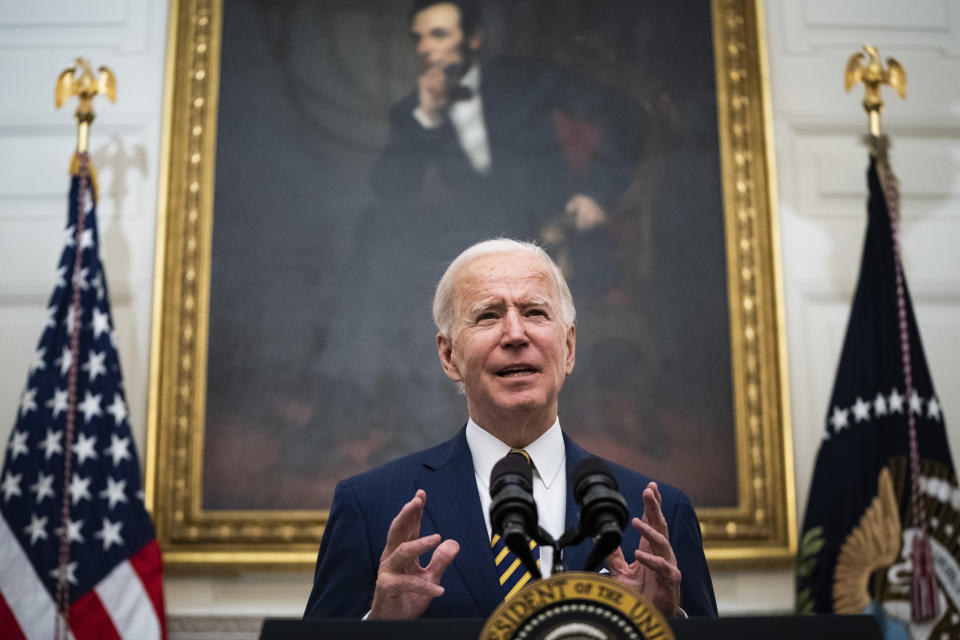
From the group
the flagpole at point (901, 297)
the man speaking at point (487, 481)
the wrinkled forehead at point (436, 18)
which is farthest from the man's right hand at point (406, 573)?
the wrinkled forehead at point (436, 18)

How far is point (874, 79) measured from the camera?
4566 millimetres

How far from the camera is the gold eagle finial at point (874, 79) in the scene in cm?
456

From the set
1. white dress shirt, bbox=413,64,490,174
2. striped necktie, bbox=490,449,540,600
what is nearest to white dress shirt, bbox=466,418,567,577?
striped necktie, bbox=490,449,540,600

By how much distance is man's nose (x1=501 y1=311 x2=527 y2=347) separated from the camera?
2.31 metres

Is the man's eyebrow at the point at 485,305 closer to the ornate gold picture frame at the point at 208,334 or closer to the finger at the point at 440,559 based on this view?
the finger at the point at 440,559

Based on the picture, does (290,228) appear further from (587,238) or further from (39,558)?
(39,558)

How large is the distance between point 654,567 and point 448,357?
994mm

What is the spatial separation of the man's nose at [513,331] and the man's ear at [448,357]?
0.70 feet

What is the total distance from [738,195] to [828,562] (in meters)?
1.86

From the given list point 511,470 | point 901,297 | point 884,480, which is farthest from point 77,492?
point 901,297

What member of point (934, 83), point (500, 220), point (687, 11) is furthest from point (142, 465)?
point (934, 83)

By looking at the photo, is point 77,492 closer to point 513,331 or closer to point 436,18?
point 513,331

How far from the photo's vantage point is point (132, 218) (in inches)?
187

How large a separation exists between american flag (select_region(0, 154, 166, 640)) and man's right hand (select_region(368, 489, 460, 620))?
2.77m
